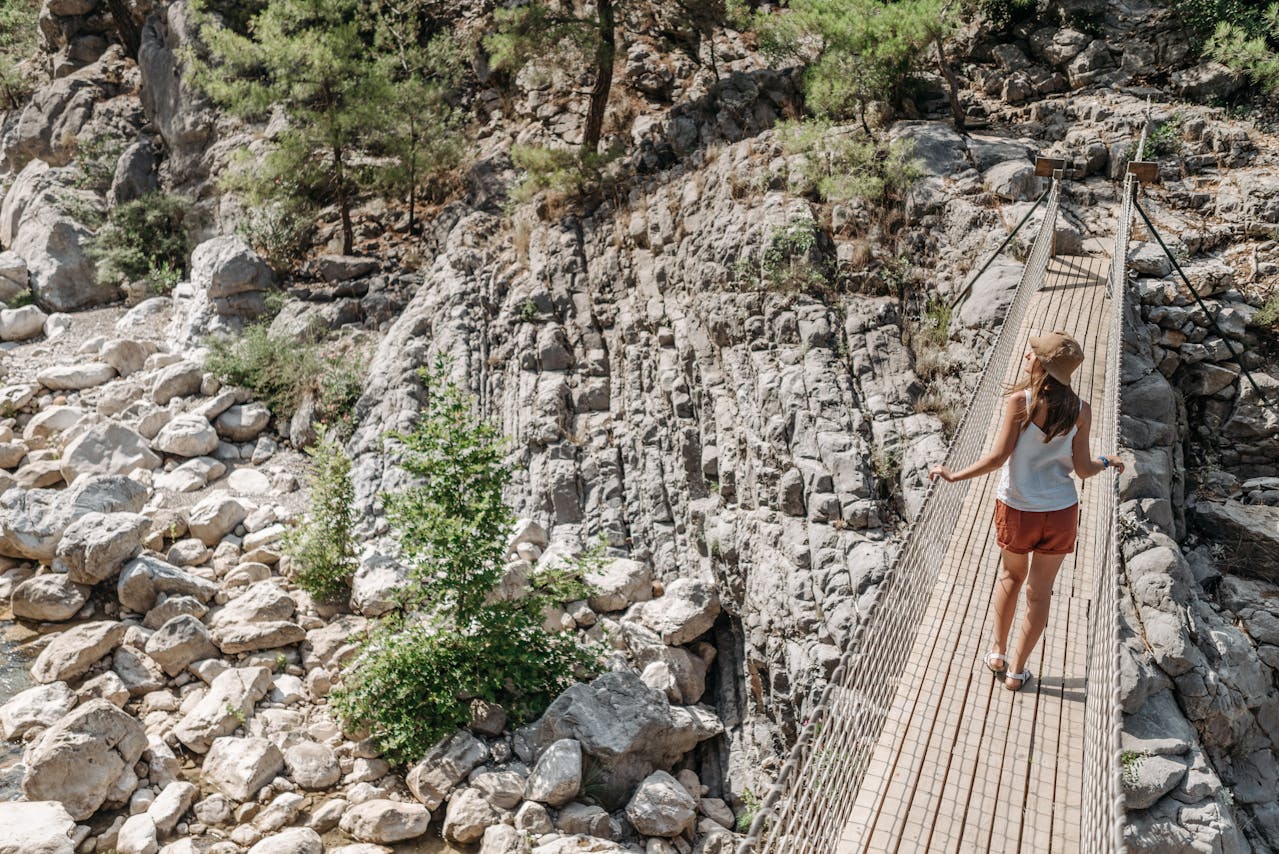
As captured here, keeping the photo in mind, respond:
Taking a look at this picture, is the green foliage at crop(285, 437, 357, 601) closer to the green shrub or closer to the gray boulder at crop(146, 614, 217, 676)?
the gray boulder at crop(146, 614, 217, 676)

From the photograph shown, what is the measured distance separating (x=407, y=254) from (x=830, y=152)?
273 inches

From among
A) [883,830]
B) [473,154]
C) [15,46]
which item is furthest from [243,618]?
[15,46]

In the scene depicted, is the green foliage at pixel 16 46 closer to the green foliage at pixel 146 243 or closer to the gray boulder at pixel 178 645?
the green foliage at pixel 146 243

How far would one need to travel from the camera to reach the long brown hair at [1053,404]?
3.56m

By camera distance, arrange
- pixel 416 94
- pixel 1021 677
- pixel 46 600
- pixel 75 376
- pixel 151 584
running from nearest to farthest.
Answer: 1. pixel 1021 677
2. pixel 46 600
3. pixel 151 584
4. pixel 75 376
5. pixel 416 94

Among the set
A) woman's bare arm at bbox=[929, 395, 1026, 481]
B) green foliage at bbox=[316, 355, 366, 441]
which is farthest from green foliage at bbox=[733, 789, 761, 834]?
green foliage at bbox=[316, 355, 366, 441]

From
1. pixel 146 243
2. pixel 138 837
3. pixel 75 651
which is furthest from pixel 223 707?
pixel 146 243

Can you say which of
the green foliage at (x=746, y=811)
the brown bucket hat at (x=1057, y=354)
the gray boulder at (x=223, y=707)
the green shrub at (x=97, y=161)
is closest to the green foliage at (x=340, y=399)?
the gray boulder at (x=223, y=707)

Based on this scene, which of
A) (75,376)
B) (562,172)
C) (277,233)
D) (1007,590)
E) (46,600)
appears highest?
(562,172)

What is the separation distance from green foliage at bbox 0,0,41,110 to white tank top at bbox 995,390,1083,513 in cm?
2271

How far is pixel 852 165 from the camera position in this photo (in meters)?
9.22

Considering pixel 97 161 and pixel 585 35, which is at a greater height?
pixel 585 35

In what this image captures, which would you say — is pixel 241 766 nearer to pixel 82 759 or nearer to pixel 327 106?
pixel 82 759

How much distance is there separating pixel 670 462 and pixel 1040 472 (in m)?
5.50
